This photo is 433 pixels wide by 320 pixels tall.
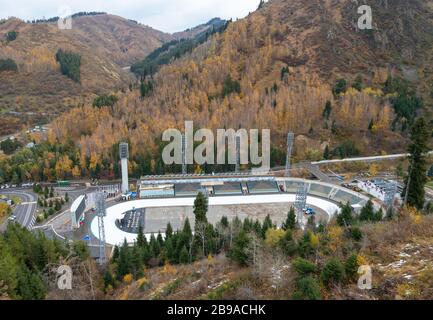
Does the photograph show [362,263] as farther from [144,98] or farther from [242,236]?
[144,98]

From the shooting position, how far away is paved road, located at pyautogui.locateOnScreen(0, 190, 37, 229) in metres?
44.7

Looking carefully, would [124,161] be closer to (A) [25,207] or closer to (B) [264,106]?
(A) [25,207]

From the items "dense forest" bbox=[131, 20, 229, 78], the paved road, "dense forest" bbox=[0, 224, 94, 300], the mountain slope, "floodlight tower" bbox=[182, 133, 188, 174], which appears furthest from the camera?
"dense forest" bbox=[131, 20, 229, 78]

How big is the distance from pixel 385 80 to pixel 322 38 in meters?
24.4

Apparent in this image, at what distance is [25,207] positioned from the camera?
162 ft

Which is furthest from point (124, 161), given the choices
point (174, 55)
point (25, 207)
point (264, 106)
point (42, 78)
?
point (174, 55)

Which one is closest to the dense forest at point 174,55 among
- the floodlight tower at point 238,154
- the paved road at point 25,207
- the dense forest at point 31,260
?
the floodlight tower at point 238,154

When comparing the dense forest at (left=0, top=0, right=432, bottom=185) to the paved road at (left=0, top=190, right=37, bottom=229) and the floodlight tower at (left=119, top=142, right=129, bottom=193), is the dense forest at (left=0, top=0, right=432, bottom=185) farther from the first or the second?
the floodlight tower at (left=119, top=142, right=129, bottom=193)

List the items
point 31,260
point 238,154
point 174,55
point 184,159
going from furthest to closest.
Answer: point 174,55
point 238,154
point 184,159
point 31,260

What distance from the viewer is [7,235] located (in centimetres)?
3128

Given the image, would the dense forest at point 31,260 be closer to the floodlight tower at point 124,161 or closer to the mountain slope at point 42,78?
the floodlight tower at point 124,161

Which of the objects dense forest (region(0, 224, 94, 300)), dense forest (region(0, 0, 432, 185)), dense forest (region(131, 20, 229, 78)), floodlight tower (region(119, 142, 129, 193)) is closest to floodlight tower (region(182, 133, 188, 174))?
dense forest (region(0, 0, 432, 185))

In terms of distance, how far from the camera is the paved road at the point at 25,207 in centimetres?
4469
